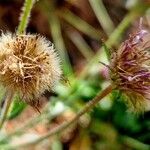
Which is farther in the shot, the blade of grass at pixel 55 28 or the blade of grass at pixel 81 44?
the blade of grass at pixel 81 44

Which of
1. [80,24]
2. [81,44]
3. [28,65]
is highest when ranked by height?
[80,24]

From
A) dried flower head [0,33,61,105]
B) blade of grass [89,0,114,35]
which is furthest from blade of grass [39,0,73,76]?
dried flower head [0,33,61,105]

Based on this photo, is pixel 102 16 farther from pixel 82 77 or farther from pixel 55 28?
pixel 82 77

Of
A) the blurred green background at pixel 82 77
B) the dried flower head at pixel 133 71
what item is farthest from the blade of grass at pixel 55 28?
the dried flower head at pixel 133 71

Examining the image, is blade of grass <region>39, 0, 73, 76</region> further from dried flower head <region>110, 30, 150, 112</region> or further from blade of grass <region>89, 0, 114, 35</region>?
dried flower head <region>110, 30, 150, 112</region>

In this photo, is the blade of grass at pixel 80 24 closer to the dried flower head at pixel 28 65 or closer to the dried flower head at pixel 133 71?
the dried flower head at pixel 133 71

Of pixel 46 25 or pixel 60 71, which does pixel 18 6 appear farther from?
pixel 60 71

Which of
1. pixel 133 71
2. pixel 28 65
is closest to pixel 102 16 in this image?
pixel 133 71

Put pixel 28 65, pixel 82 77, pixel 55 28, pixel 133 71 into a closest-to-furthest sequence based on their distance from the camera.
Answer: pixel 28 65 < pixel 133 71 < pixel 82 77 < pixel 55 28
